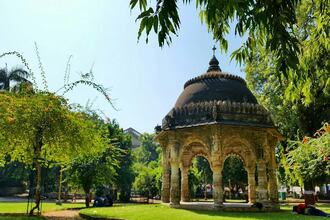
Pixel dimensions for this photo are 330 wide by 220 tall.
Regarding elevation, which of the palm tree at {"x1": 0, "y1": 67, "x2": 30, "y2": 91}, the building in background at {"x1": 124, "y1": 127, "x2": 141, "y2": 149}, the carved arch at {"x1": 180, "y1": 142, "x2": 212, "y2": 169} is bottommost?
the carved arch at {"x1": 180, "y1": 142, "x2": 212, "y2": 169}

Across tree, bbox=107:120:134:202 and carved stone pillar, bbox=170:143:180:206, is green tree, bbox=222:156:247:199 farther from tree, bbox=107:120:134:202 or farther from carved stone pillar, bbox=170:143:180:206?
carved stone pillar, bbox=170:143:180:206

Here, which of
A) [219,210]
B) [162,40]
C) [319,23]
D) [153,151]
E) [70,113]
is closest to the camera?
[162,40]

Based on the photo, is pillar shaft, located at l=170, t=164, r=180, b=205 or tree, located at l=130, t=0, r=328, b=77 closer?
tree, located at l=130, t=0, r=328, b=77

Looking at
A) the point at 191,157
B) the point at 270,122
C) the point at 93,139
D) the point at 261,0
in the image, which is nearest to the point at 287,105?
the point at 270,122

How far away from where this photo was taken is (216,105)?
66.8 ft

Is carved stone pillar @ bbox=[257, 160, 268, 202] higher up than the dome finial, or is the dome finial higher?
the dome finial

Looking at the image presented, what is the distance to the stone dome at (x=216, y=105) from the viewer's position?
2047 cm

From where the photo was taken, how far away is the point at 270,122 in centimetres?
2123

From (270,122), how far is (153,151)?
261ft

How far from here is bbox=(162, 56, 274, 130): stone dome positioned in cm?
2047

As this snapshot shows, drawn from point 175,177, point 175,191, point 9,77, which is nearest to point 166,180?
point 175,177

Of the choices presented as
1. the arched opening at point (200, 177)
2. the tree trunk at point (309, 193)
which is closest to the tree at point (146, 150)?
the arched opening at point (200, 177)

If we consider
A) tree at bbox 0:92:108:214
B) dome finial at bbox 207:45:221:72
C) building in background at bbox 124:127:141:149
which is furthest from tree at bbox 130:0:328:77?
building in background at bbox 124:127:141:149

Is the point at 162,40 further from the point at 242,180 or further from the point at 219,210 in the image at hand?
the point at 242,180
